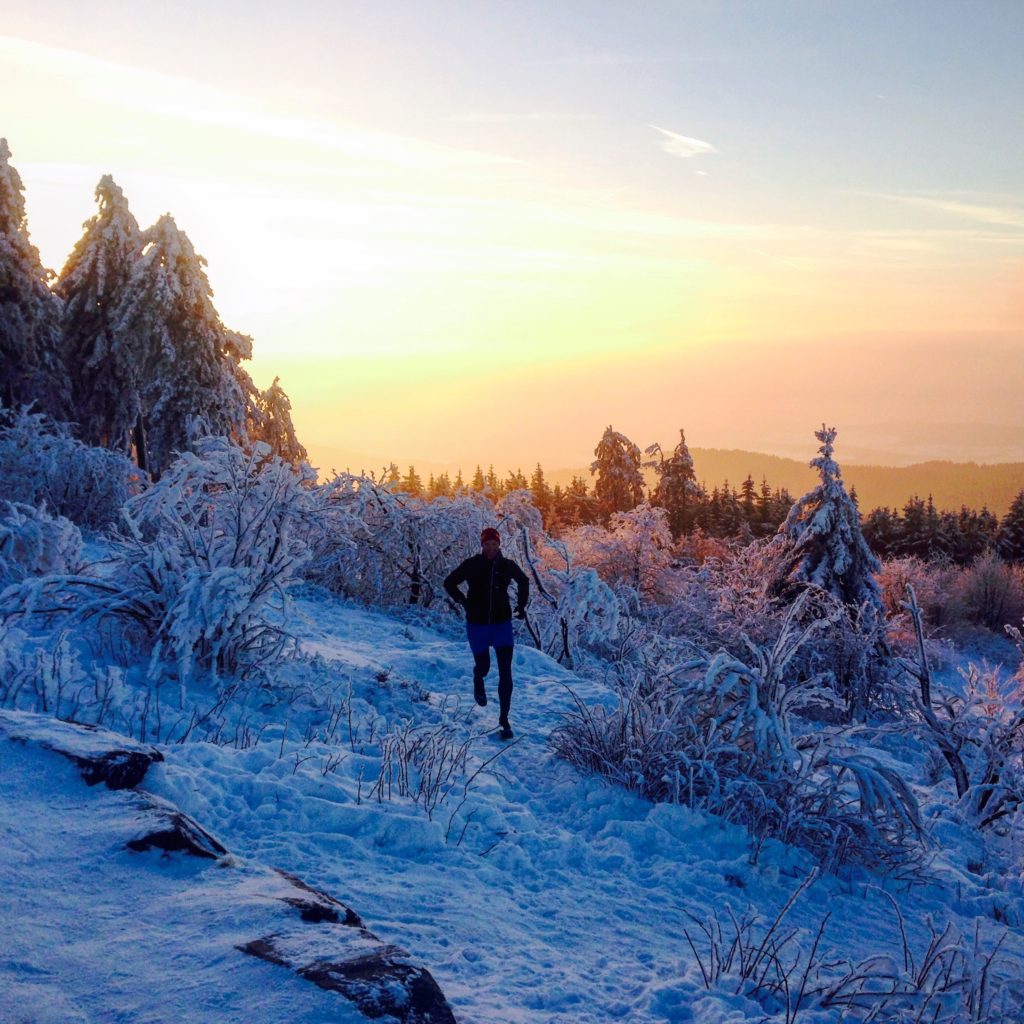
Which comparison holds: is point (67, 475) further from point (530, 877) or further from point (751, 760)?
point (530, 877)

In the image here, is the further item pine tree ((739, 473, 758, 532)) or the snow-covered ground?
Answer: pine tree ((739, 473, 758, 532))

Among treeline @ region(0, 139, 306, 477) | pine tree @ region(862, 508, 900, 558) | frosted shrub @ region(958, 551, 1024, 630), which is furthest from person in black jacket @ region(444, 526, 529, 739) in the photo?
pine tree @ region(862, 508, 900, 558)

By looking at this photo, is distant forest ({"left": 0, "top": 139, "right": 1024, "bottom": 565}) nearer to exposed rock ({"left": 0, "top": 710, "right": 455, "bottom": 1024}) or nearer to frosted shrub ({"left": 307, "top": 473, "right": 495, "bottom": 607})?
frosted shrub ({"left": 307, "top": 473, "right": 495, "bottom": 607})

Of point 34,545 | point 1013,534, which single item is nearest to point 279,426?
point 34,545

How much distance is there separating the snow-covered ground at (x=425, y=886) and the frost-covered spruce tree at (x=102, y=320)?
79.4 feet

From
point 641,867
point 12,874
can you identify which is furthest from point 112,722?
point 641,867

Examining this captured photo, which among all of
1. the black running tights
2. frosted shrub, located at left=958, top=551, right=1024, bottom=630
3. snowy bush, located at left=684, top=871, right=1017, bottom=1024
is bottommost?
frosted shrub, located at left=958, top=551, right=1024, bottom=630

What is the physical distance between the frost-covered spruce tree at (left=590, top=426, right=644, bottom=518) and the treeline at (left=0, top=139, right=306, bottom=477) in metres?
29.5

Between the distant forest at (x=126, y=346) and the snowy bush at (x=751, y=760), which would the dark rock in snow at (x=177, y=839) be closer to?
the snowy bush at (x=751, y=760)

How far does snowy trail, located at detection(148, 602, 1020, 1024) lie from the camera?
11.9ft

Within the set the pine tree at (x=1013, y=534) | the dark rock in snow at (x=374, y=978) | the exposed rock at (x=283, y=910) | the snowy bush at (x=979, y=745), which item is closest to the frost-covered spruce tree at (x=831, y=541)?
the snowy bush at (x=979, y=745)

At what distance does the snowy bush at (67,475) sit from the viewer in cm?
1744

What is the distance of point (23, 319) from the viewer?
87.2ft

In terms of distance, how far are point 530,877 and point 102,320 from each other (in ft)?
94.2
